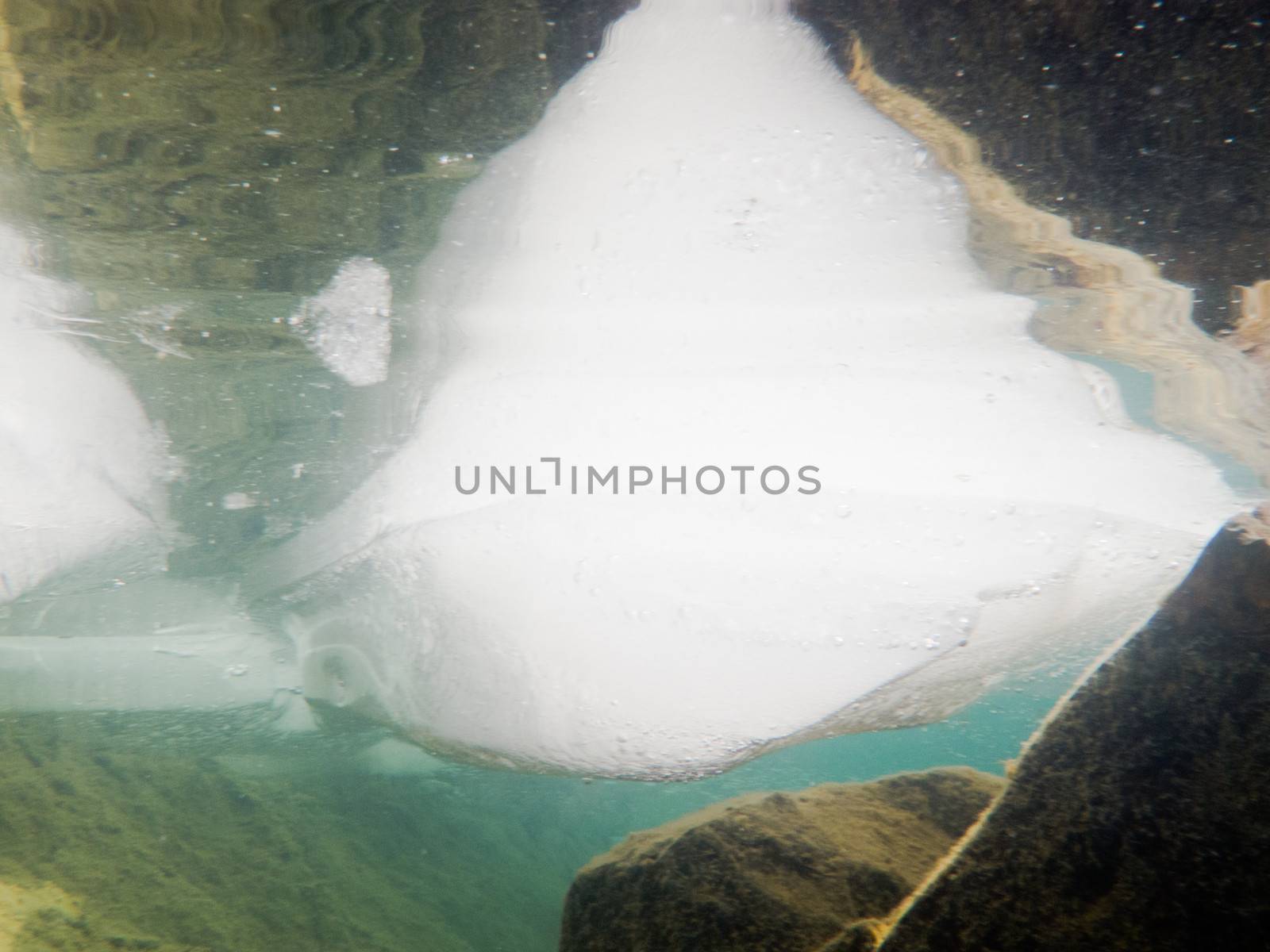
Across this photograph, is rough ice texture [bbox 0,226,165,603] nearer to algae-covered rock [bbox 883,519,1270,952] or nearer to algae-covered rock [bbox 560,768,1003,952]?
algae-covered rock [bbox 560,768,1003,952]

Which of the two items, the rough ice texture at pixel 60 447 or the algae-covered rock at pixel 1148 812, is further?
the rough ice texture at pixel 60 447

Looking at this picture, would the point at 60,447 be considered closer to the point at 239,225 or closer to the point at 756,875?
the point at 239,225

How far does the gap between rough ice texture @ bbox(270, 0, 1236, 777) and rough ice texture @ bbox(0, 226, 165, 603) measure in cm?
184

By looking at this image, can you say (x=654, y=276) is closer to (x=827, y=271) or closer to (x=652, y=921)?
(x=827, y=271)

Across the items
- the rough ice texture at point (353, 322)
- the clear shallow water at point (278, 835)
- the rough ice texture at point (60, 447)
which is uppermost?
the rough ice texture at point (353, 322)

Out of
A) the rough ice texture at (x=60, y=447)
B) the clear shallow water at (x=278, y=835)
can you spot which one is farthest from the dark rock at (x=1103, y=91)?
the rough ice texture at (x=60, y=447)

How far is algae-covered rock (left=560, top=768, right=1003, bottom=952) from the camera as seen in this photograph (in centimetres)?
341

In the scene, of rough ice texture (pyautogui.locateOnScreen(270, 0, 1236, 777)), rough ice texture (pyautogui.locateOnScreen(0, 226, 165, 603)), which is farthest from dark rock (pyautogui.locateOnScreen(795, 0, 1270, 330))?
rough ice texture (pyautogui.locateOnScreen(0, 226, 165, 603))

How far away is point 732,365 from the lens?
4.90 m

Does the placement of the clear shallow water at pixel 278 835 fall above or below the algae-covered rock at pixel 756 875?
below

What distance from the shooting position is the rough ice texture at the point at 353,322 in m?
4.23

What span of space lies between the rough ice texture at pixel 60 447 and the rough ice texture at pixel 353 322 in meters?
1.56

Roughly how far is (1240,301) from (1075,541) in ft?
7.31

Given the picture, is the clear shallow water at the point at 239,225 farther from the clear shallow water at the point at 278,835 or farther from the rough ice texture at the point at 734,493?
the rough ice texture at the point at 734,493
